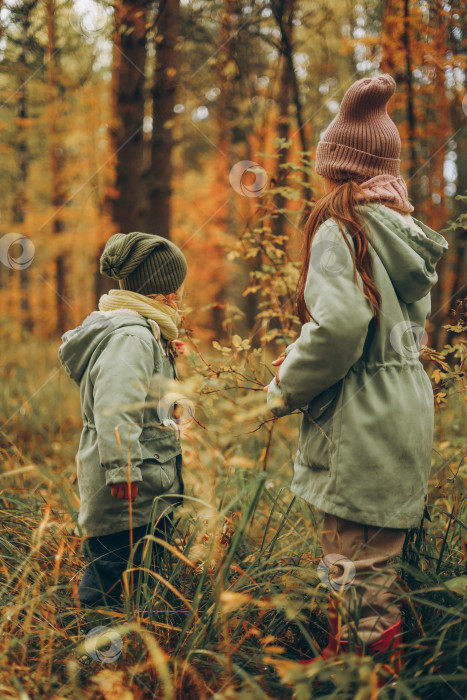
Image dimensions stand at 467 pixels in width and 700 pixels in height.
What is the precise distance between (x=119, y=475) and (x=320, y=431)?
72cm

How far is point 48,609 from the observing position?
6.59 feet

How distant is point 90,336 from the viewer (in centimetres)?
215

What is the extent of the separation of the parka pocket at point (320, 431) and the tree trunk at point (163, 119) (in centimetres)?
420

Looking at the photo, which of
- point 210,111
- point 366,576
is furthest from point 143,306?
point 210,111

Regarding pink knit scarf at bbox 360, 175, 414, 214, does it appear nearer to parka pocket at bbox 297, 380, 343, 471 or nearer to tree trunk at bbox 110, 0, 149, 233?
parka pocket at bbox 297, 380, 343, 471

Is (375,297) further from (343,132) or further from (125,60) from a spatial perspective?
(125,60)

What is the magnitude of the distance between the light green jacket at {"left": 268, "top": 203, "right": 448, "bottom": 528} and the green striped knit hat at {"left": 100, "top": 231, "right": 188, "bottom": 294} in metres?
0.70

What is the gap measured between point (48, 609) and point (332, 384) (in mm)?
1339

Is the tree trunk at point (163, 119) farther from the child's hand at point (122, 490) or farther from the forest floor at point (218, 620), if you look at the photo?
the child's hand at point (122, 490)

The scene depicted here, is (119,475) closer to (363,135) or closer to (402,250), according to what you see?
(402,250)

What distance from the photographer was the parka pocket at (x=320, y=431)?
1.80 meters

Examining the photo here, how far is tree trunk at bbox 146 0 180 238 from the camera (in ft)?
16.9

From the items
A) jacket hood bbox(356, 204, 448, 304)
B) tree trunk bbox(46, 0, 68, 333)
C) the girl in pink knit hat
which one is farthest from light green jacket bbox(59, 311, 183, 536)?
tree trunk bbox(46, 0, 68, 333)

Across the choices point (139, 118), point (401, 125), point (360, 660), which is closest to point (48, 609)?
point (360, 660)
